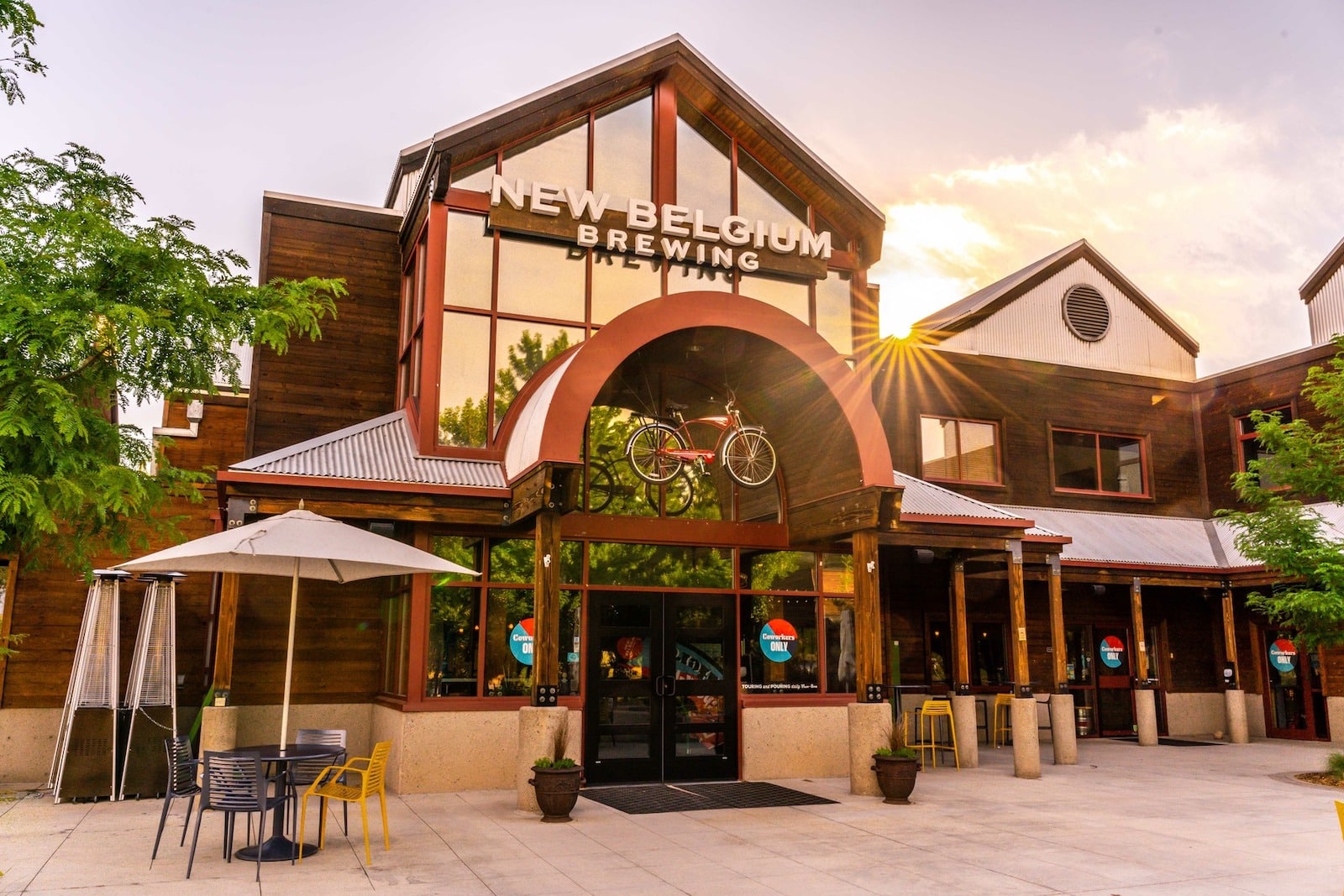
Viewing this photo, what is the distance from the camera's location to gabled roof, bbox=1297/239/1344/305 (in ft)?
65.8

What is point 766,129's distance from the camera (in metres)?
15.2

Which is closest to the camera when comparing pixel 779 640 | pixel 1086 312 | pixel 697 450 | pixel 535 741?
pixel 535 741

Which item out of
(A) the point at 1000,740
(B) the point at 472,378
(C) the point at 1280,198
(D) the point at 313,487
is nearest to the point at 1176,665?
(A) the point at 1000,740

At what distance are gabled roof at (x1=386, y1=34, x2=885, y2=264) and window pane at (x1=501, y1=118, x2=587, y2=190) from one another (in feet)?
0.50

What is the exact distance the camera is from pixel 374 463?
40.5 feet

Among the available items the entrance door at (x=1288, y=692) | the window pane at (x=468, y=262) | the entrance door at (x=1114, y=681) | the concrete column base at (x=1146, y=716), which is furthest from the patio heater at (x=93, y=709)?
the entrance door at (x=1288, y=692)

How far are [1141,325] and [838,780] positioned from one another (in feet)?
44.6

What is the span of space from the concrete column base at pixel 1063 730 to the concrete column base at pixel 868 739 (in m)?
4.91

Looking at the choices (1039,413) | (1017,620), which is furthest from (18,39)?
(1039,413)

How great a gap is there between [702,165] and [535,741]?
8759 mm

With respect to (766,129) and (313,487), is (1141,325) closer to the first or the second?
(766,129)

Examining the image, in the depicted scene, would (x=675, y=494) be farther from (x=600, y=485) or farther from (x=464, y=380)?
(x=464, y=380)

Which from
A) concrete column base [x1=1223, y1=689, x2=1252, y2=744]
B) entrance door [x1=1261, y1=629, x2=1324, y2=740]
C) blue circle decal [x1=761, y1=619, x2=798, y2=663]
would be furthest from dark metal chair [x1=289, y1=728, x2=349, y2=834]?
entrance door [x1=1261, y1=629, x2=1324, y2=740]

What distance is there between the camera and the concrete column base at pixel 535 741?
Result: 407 inches
